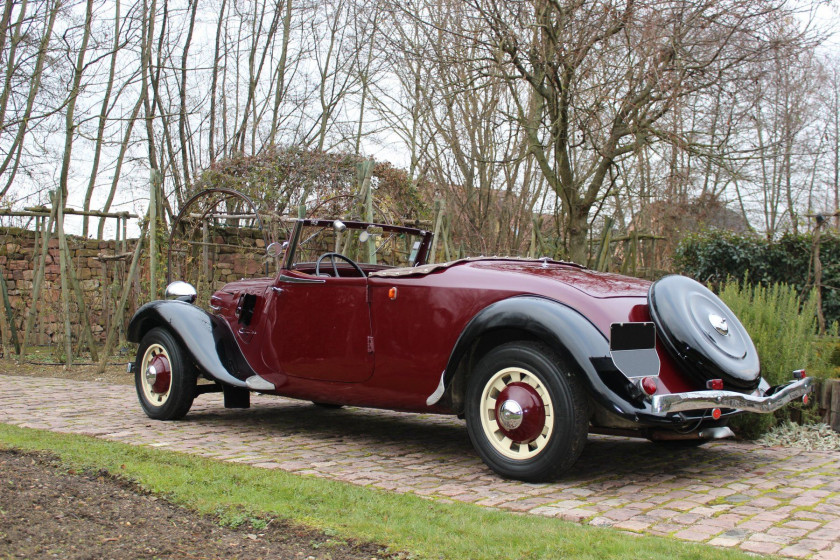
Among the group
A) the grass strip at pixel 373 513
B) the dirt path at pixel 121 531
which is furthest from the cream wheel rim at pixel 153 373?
the dirt path at pixel 121 531

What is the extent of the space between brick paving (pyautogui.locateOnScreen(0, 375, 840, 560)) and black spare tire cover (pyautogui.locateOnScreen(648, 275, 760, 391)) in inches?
23.5

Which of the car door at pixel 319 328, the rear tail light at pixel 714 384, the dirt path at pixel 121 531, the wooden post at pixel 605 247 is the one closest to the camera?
the dirt path at pixel 121 531

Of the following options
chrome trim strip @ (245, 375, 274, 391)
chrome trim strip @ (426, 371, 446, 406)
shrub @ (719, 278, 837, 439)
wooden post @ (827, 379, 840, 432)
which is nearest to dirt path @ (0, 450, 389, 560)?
chrome trim strip @ (426, 371, 446, 406)

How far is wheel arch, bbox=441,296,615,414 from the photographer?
400cm

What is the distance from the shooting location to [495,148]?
50.5ft

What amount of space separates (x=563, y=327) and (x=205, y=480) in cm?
193

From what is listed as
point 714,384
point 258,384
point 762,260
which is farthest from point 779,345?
point 762,260

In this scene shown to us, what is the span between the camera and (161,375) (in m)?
6.25

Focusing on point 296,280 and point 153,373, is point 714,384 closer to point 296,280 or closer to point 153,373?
point 296,280

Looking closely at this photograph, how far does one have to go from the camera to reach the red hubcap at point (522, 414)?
164 inches

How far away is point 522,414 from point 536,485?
37 centimetres

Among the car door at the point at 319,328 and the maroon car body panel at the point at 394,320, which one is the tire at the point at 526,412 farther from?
the car door at the point at 319,328

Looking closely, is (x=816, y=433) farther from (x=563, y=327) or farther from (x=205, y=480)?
(x=205, y=480)

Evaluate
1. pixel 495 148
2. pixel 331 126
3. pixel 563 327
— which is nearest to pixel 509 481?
pixel 563 327
